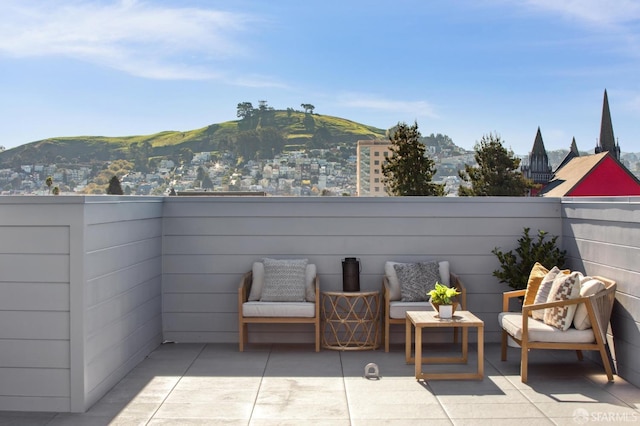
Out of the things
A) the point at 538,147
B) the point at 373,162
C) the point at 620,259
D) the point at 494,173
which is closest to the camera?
the point at 620,259

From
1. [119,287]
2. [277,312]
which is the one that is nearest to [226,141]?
[277,312]

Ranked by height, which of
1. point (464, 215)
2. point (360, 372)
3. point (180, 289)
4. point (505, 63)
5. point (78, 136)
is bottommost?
point (360, 372)

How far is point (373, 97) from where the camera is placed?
47.2 meters

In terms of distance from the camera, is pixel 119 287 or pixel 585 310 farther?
pixel 119 287

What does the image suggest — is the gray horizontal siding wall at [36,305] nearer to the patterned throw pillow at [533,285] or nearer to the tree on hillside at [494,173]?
the patterned throw pillow at [533,285]

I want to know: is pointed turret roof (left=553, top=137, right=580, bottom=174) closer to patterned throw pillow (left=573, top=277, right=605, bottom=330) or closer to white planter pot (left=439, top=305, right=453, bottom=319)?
patterned throw pillow (left=573, top=277, right=605, bottom=330)

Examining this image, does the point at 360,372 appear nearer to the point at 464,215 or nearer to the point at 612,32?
the point at 464,215

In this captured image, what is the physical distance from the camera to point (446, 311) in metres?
4.73

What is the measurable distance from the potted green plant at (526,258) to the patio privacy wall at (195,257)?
12 cm

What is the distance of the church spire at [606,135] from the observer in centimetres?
7744

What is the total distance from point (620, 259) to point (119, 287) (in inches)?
141

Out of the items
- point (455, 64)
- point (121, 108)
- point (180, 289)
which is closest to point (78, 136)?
point (121, 108)

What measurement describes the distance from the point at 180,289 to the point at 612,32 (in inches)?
2403

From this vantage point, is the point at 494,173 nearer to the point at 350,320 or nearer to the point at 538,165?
the point at 538,165
